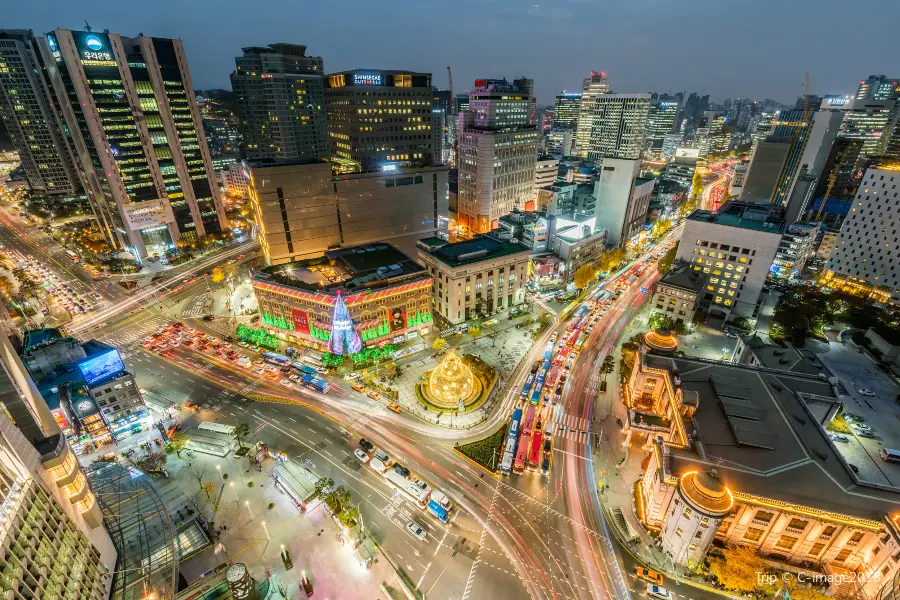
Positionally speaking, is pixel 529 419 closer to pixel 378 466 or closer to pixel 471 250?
pixel 378 466

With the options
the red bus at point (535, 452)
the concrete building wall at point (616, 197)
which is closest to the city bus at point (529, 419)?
the red bus at point (535, 452)

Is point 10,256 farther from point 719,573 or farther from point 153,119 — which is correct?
point 719,573

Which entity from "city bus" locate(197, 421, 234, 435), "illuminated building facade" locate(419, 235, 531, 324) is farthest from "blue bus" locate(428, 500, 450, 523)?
"illuminated building facade" locate(419, 235, 531, 324)

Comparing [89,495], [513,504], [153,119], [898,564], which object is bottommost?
[513,504]

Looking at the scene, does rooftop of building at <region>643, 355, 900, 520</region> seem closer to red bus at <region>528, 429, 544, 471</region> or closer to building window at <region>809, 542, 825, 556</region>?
building window at <region>809, 542, 825, 556</region>

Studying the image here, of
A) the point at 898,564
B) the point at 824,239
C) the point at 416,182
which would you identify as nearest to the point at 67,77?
the point at 416,182

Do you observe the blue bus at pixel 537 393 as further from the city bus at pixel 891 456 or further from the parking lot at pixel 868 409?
the city bus at pixel 891 456
